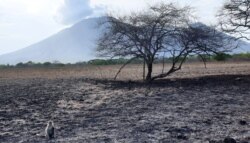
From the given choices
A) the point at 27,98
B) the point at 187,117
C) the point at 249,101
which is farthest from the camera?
the point at 27,98

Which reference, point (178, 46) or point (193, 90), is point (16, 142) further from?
point (178, 46)

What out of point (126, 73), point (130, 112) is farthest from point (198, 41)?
point (130, 112)

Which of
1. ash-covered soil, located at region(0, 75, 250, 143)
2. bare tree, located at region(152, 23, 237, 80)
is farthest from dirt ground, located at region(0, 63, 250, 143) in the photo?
bare tree, located at region(152, 23, 237, 80)

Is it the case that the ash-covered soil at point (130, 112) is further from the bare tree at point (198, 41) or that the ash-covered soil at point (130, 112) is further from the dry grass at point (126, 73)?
the dry grass at point (126, 73)

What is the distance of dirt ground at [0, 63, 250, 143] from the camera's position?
12.4 metres

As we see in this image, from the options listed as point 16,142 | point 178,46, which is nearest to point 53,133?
point 16,142

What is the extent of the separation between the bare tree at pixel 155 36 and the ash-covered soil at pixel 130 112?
7.71ft

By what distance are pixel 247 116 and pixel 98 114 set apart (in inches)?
179

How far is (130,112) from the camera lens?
640 inches

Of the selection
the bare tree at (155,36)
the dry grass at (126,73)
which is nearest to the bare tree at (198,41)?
the bare tree at (155,36)

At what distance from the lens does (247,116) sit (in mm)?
15211

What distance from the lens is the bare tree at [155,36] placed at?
26.9 m

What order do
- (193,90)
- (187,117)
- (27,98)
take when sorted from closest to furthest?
(187,117), (27,98), (193,90)

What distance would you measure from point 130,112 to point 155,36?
11384 mm
